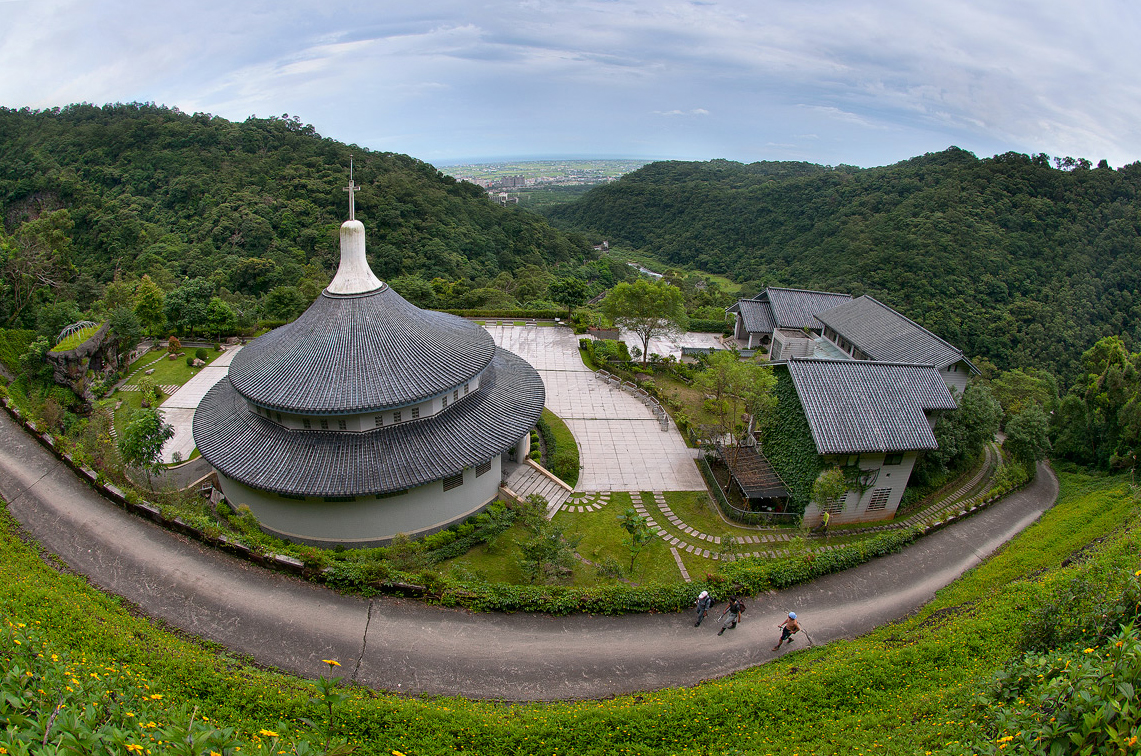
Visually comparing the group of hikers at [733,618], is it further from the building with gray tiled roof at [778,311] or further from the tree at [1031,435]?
the building with gray tiled roof at [778,311]

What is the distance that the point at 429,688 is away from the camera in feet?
43.4

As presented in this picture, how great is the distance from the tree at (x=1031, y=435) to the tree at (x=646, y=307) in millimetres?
19100

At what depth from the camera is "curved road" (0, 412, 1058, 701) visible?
541 inches

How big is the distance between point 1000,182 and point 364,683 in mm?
73211

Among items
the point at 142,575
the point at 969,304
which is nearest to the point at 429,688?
the point at 142,575

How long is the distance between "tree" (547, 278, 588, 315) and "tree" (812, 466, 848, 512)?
3062cm

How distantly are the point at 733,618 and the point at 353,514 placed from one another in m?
13.4

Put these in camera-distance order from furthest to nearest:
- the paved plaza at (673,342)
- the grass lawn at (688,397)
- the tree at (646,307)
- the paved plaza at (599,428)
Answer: the paved plaza at (673,342) → the tree at (646,307) → the grass lawn at (688,397) → the paved plaza at (599,428)

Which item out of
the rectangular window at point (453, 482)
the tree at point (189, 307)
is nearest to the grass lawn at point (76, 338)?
the tree at point (189, 307)

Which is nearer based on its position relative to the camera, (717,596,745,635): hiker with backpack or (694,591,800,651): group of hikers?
(694,591,800,651): group of hikers

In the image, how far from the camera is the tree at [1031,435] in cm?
2742

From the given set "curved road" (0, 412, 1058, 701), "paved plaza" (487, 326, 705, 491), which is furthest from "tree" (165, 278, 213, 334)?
"curved road" (0, 412, 1058, 701)

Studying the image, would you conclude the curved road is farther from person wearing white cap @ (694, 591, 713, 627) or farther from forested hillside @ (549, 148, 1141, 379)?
forested hillside @ (549, 148, 1141, 379)

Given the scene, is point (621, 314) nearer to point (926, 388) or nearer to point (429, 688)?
point (926, 388)
